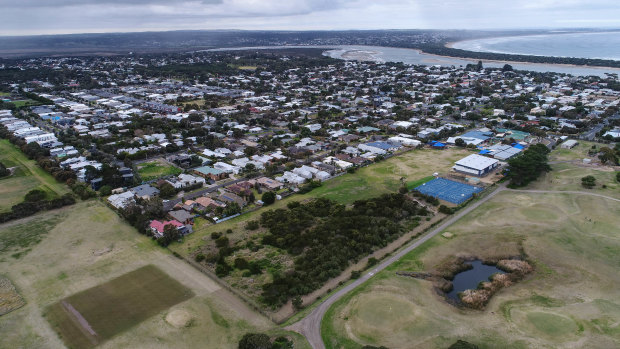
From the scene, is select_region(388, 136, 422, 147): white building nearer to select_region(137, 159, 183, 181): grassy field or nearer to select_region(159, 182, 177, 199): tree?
select_region(137, 159, 183, 181): grassy field

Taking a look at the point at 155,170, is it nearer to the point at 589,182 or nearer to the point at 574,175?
the point at 589,182

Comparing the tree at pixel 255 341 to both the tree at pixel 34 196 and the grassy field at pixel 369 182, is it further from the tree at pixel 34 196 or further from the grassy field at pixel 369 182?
the tree at pixel 34 196

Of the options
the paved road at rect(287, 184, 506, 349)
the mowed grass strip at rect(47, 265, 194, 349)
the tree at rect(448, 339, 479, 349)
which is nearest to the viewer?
the tree at rect(448, 339, 479, 349)

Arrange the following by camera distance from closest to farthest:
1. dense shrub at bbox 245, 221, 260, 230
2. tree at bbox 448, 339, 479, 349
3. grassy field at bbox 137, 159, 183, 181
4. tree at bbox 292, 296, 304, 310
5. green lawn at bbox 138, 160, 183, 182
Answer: tree at bbox 448, 339, 479, 349
tree at bbox 292, 296, 304, 310
dense shrub at bbox 245, 221, 260, 230
green lawn at bbox 138, 160, 183, 182
grassy field at bbox 137, 159, 183, 181

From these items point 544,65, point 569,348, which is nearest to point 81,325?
point 569,348

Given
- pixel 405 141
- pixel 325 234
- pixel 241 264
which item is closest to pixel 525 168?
pixel 405 141

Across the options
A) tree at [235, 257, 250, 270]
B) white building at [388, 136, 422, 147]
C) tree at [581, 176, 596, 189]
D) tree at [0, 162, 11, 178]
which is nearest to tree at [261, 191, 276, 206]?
tree at [235, 257, 250, 270]

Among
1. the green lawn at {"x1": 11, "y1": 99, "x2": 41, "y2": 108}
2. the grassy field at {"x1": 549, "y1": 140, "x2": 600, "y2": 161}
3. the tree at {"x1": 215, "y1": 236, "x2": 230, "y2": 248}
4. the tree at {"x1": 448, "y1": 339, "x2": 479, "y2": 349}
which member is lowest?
the tree at {"x1": 448, "y1": 339, "x2": 479, "y2": 349}
